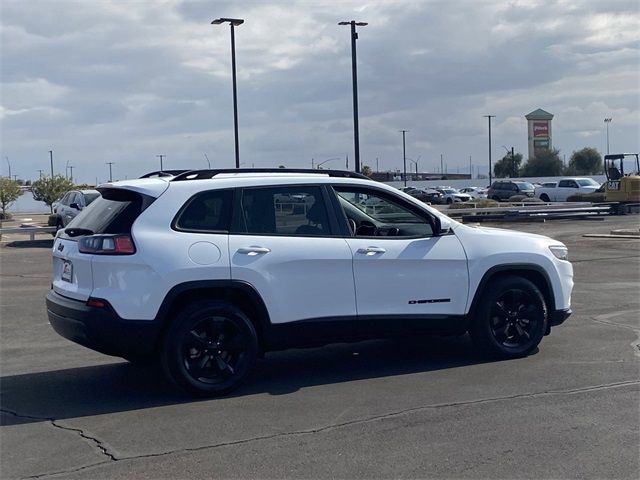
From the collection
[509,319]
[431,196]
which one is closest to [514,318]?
[509,319]

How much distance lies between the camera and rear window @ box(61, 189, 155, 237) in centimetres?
700

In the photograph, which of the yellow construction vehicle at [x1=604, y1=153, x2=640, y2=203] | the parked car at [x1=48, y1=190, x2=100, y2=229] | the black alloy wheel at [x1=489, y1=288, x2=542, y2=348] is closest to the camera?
the black alloy wheel at [x1=489, y1=288, x2=542, y2=348]

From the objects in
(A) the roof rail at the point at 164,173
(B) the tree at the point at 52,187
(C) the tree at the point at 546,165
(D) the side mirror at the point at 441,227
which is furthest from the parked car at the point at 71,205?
(C) the tree at the point at 546,165

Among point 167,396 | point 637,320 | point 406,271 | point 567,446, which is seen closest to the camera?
point 567,446

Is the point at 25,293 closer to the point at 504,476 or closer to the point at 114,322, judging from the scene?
the point at 114,322

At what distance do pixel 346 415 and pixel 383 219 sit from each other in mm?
2361

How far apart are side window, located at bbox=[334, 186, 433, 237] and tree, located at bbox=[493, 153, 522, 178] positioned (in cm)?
10759

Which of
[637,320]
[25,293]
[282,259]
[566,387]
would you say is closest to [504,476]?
[566,387]

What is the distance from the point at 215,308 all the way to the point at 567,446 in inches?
117

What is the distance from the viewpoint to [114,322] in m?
6.79

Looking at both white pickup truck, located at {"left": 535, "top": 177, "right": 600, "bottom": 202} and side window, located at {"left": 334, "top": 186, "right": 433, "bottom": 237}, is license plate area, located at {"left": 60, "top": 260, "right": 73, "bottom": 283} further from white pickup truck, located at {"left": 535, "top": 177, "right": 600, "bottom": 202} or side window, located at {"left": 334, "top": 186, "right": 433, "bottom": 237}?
white pickup truck, located at {"left": 535, "top": 177, "right": 600, "bottom": 202}

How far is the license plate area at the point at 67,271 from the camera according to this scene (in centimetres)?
717

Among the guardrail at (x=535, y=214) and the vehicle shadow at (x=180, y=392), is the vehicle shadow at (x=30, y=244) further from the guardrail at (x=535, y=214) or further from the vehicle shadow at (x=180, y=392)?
the vehicle shadow at (x=180, y=392)

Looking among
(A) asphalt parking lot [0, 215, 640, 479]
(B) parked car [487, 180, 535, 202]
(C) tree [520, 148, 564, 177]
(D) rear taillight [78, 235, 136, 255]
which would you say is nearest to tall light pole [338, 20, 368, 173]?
(A) asphalt parking lot [0, 215, 640, 479]
